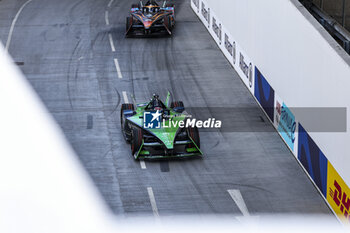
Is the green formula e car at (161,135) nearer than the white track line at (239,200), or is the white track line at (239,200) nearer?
the white track line at (239,200)

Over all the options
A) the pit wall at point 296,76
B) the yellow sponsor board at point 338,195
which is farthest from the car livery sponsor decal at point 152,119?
the yellow sponsor board at point 338,195

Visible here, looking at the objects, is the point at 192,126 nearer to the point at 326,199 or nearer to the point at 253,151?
the point at 253,151

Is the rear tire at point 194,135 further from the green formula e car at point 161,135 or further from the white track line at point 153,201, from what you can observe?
the white track line at point 153,201

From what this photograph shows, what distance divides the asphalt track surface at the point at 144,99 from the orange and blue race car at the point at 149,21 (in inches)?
21.3

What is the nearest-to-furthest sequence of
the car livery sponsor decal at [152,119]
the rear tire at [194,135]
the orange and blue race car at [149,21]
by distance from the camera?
the rear tire at [194,135] < the car livery sponsor decal at [152,119] < the orange and blue race car at [149,21]

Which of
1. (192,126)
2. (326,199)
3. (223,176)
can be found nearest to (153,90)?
(192,126)

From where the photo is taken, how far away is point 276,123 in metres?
27.7

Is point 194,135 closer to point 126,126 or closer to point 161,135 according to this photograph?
point 161,135

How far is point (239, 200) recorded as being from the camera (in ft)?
74.8

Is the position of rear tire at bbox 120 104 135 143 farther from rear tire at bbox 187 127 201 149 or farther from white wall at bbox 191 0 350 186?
→ white wall at bbox 191 0 350 186

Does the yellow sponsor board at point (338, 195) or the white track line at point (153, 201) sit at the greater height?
the yellow sponsor board at point (338, 195)

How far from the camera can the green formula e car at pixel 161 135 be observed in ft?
82.7

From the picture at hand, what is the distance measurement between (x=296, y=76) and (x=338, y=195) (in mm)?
4808

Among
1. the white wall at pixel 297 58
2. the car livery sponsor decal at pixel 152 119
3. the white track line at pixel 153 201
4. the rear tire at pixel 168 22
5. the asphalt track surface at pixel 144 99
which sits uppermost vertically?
the white wall at pixel 297 58
